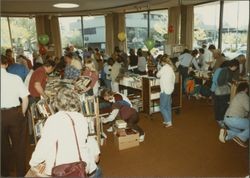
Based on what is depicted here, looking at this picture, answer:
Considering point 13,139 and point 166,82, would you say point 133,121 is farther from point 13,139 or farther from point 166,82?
point 13,139

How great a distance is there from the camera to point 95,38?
13.4 metres

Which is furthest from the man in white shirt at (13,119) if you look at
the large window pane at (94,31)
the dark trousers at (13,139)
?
the large window pane at (94,31)

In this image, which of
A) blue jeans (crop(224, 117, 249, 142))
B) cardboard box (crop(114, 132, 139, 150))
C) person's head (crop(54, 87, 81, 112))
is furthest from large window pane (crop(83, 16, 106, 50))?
person's head (crop(54, 87, 81, 112))

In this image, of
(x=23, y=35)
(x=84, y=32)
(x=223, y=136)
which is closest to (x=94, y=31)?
(x=84, y=32)

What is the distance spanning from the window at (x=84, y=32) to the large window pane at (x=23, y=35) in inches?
54.0

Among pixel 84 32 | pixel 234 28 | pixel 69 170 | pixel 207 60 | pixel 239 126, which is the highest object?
pixel 84 32

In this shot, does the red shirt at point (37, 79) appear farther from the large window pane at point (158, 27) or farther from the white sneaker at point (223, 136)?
the large window pane at point (158, 27)

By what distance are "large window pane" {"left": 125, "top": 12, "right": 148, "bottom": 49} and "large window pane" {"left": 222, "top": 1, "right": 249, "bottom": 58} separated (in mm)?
3812

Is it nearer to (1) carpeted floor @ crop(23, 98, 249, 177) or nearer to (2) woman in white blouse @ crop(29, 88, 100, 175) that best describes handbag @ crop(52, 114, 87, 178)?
(2) woman in white blouse @ crop(29, 88, 100, 175)

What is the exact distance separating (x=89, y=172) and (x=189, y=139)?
305 centimetres

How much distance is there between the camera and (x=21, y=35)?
40.4ft

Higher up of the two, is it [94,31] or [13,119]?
[94,31]

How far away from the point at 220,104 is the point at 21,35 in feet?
32.2

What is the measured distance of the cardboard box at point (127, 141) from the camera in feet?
15.5
